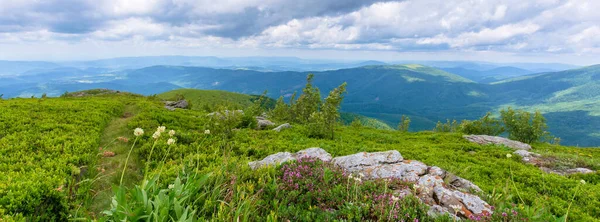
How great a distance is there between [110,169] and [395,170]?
1057 centimetres

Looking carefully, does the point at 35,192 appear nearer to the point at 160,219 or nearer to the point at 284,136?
the point at 160,219

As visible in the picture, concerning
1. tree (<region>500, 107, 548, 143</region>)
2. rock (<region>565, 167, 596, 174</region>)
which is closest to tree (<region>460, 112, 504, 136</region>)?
tree (<region>500, 107, 548, 143</region>)

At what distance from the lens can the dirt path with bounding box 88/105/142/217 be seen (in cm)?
704

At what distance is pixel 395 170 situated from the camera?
9.24 m

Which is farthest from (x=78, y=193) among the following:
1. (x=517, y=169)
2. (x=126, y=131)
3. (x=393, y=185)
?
(x=517, y=169)

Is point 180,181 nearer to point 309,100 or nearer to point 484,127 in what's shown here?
point 309,100

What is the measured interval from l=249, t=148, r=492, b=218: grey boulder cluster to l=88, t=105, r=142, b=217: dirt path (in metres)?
4.22

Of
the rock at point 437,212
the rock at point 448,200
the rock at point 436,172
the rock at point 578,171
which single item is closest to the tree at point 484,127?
the rock at point 578,171

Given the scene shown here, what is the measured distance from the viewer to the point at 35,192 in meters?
6.20

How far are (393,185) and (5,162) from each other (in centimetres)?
1266

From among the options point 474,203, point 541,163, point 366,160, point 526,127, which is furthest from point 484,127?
point 474,203

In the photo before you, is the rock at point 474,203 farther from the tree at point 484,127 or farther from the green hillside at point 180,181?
the tree at point 484,127

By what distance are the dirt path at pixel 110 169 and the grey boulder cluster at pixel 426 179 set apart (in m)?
4.22

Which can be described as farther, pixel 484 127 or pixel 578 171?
pixel 484 127
